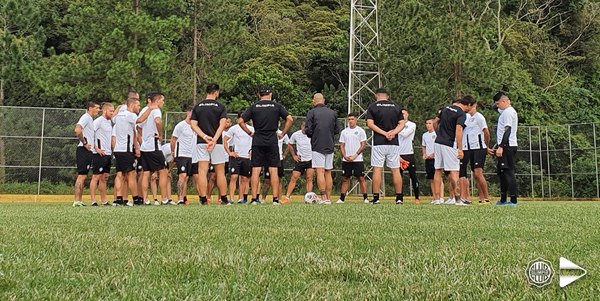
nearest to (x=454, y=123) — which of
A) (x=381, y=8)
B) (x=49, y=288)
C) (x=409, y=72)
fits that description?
(x=49, y=288)

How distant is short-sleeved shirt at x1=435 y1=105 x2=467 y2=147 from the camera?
1114 centimetres

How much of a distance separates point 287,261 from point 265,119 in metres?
7.64

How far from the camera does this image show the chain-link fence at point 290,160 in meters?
20.1

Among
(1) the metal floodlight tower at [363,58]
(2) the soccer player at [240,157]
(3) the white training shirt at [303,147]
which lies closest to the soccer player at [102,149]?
(2) the soccer player at [240,157]

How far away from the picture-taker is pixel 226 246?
3623 millimetres

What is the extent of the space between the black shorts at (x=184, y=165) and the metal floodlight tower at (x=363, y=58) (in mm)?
12539

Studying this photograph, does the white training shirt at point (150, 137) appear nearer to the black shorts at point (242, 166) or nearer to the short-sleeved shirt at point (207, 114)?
the short-sleeved shirt at point (207, 114)

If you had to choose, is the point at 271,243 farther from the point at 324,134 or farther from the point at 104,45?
the point at 104,45

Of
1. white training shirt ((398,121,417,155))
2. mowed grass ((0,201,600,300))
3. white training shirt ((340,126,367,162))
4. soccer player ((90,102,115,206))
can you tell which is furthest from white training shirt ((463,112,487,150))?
soccer player ((90,102,115,206))

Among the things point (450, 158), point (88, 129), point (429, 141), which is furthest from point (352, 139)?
point (88, 129)

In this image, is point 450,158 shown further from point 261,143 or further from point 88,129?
point 88,129

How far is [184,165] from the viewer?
42.8ft

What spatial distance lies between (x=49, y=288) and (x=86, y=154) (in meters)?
9.87

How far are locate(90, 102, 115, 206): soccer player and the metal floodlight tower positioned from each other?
14.2m
